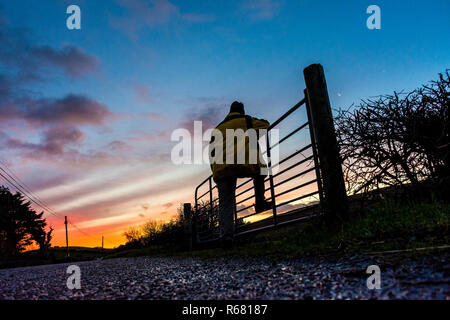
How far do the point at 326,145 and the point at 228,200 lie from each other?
1.97 metres

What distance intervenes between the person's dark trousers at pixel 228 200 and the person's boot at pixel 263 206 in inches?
1.9

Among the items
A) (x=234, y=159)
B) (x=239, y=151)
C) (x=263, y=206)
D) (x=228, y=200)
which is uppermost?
(x=239, y=151)

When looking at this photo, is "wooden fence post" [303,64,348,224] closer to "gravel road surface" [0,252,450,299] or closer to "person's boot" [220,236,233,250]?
"gravel road surface" [0,252,450,299]

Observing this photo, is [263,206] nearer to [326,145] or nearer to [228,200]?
[228,200]

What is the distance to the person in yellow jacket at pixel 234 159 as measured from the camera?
4.45m

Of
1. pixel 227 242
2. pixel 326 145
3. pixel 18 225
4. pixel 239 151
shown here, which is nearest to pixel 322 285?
pixel 326 145

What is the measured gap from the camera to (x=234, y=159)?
14.6ft

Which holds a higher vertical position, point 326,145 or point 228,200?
point 326,145

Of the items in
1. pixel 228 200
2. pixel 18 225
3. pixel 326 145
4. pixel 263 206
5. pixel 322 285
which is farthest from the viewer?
pixel 18 225

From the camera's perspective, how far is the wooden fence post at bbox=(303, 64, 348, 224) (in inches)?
130

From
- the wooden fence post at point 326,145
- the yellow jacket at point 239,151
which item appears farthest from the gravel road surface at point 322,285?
the yellow jacket at point 239,151

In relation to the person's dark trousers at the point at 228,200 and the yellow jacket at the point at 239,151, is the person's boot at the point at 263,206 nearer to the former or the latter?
the person's dark trousers at the point at 228,200

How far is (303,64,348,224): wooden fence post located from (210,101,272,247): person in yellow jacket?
1027 mm
